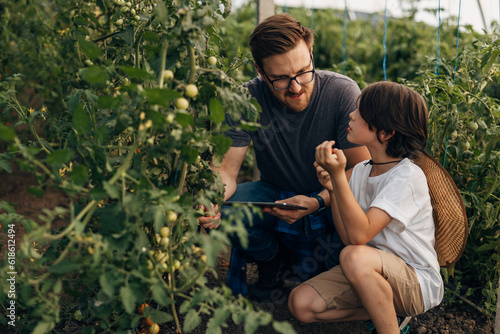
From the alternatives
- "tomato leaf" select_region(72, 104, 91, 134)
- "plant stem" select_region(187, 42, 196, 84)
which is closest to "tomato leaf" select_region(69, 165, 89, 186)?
"tomato leaf" select_region(72, 104, 91, 134)

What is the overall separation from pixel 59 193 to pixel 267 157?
1.57 m

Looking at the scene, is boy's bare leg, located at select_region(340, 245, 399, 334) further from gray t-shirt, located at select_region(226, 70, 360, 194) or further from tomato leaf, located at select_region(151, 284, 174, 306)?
tomato leaf, located at select_region(151, 284, 174, 306)

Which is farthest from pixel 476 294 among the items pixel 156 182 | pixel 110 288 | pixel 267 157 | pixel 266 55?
pixel 110 288

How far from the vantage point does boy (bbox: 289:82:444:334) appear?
1.50 metres

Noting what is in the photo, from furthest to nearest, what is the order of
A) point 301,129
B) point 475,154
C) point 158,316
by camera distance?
point 301,129 → point 475,154 → point 158,316

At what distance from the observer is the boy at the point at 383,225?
1500mm

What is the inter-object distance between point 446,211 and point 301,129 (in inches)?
27.8

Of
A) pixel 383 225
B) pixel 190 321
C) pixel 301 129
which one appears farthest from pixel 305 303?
pixel 301 129

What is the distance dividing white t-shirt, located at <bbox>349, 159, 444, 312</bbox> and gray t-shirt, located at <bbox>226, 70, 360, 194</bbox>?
42cm

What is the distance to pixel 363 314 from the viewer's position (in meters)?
1.72

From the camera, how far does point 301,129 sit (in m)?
2.06

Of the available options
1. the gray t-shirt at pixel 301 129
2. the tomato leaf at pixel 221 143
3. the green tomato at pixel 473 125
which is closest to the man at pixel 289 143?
the gray t-shirt at pixel 301 129

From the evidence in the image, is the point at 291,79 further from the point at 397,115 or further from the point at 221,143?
the point at 221,143

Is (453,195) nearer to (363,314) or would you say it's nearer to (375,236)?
(375,236)
